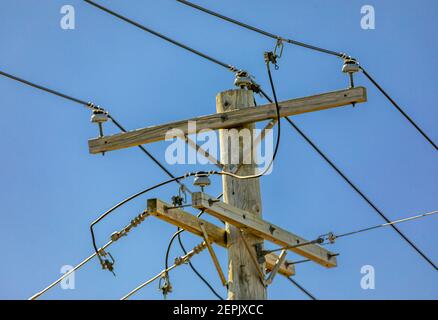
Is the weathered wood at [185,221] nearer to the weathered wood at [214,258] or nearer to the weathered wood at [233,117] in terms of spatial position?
the weathered wood at [214,258]

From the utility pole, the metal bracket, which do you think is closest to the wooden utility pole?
the utility pole

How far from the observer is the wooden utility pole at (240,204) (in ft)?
77.7

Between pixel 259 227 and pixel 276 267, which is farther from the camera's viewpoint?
pixel 276 267

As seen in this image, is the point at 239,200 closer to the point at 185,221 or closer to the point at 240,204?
the point at 240,204

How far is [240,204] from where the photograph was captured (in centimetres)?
2403

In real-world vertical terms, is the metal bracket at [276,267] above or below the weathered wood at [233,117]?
below

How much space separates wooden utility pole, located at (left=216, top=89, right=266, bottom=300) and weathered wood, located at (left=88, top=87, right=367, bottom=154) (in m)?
0.16

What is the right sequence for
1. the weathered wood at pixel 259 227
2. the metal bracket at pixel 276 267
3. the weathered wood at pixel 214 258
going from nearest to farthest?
the weathered wood at pixel 259 227, the weathered wood at pixel 214 258, the metal bracket at pixel 276 267

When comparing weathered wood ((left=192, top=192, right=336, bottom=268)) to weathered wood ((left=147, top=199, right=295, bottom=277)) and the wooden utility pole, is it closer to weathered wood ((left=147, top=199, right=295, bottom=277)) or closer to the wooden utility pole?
the wooden utility pole

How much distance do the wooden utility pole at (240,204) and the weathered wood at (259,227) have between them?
0.13 meters

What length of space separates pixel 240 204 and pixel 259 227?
340 millimetres

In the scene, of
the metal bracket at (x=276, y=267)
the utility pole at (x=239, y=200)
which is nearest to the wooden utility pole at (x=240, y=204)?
the utility pole at (x=239, y=200)

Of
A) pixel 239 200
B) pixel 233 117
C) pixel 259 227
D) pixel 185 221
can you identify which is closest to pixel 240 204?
pixel 239 200

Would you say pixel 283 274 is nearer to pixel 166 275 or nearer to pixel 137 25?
pixel 166 275
